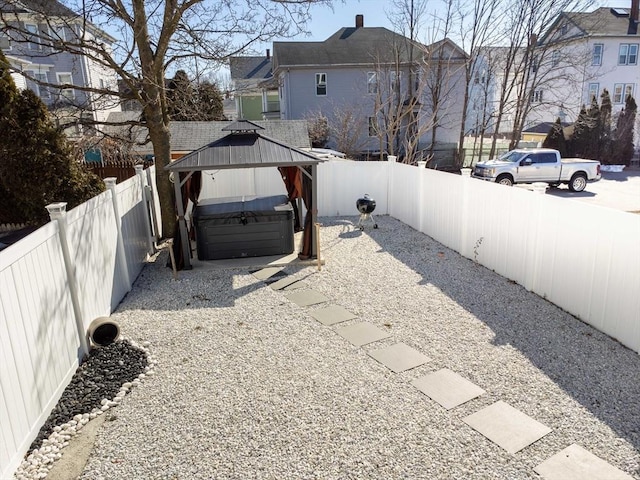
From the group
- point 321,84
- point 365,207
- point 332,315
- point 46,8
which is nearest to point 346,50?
point 321,84

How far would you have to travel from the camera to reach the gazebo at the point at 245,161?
8.19m

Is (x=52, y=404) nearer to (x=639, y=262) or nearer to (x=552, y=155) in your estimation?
(x=639, y=262)

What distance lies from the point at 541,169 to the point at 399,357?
1586 centimetres

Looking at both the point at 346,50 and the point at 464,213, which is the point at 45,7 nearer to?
the point at 464,213

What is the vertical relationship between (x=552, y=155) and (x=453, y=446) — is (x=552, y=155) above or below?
above

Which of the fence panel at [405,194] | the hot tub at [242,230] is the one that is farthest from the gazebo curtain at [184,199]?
the fence panel at [405,194]

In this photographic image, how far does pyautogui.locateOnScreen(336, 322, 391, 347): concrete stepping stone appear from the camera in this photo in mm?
5492

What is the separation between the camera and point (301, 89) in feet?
89.1

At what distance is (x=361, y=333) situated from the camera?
5.69 metres

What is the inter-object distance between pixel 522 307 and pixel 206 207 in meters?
6.12

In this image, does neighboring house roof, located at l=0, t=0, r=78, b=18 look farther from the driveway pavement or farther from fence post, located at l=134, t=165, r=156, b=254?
the driveway pavement

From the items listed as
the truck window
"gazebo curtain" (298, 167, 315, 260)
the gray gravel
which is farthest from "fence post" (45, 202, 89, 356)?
the truck window

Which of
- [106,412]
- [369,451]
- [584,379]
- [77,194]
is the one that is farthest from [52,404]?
[77,194]

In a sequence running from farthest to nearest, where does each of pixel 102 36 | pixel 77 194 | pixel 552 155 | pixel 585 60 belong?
pixel 585 60 < pixel 552 155 < pixel 77 194 < pixel 102 36
